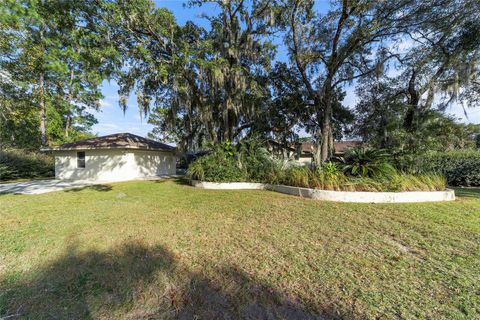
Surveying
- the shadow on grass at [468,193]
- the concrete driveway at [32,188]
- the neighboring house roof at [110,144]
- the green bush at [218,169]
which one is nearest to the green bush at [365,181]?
the shadow on grass at [468,193]

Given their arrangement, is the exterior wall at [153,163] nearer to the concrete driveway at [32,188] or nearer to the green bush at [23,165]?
the concrete driveway at [32,188]

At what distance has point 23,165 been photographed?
14266mm

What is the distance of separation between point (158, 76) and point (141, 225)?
7444 millimetres

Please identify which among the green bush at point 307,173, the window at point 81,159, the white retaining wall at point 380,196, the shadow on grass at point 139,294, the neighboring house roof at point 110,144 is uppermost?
the neighboring house roof at point 110,144

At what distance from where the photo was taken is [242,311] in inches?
79.1

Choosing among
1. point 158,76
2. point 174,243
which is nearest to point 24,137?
point 158,76

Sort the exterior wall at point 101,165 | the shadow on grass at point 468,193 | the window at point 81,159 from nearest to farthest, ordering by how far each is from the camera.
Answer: the shadow on grass at point 468,193 < the exterior wall at point 101,165 < the window at point 81,159

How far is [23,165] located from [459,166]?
2478cm

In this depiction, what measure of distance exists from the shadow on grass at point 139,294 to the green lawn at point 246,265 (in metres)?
0.01

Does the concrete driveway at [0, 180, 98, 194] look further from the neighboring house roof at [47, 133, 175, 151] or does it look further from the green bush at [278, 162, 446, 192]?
the green bush at [278, 162, 446, 192]

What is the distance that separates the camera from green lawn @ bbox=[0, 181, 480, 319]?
204cm

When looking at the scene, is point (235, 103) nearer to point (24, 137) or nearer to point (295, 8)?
point (295, 8)

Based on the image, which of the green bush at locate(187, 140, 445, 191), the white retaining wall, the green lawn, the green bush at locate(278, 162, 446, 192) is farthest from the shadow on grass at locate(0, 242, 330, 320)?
the green bush at locate(187, 140, 445, 191)

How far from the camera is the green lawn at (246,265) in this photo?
2035 millimetres
